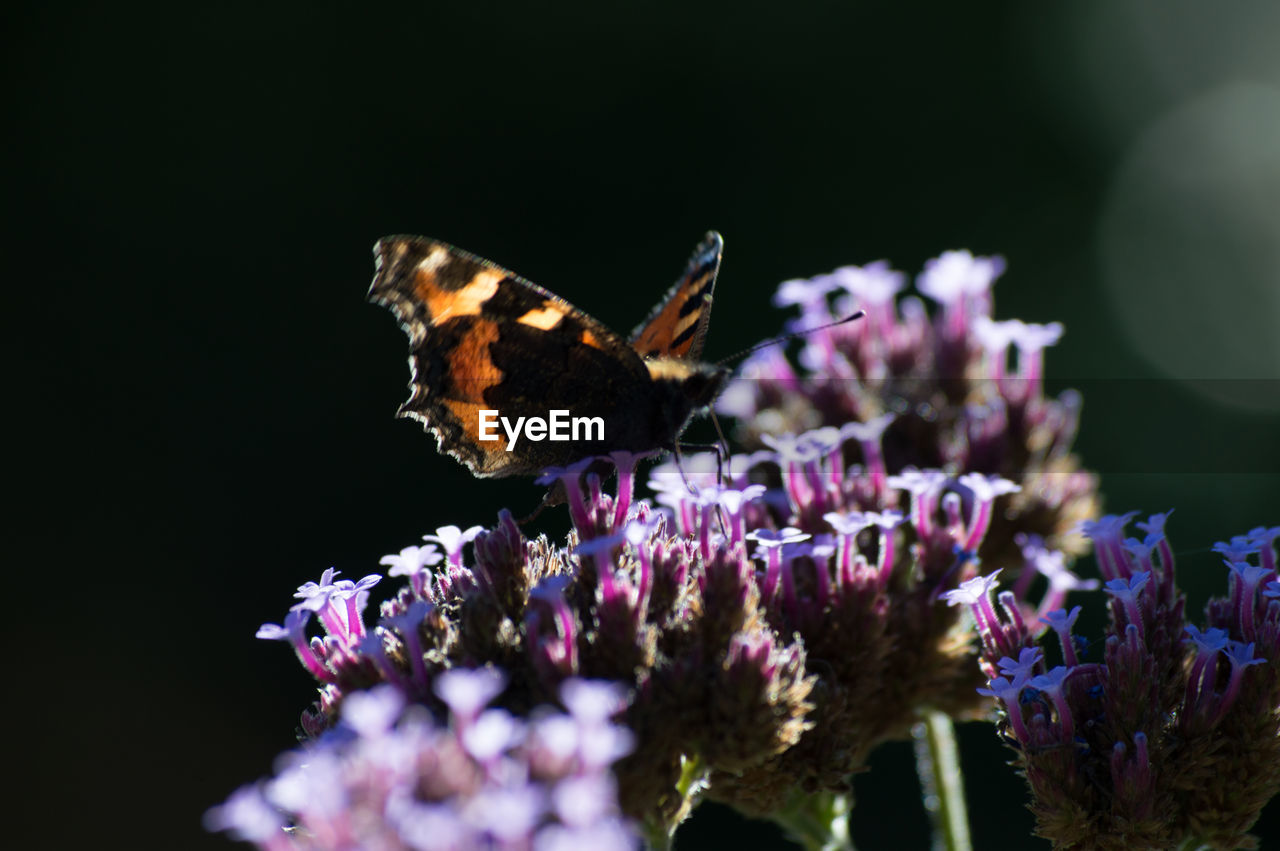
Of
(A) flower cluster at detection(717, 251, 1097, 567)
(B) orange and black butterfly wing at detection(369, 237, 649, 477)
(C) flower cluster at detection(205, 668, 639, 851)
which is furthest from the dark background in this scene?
(C) flower cluster at detection(205, 668, 639, 851)

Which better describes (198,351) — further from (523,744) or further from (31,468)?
(523,744)

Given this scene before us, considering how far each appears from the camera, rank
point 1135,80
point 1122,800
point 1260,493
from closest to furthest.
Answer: point 1122,800 → point 1260,493 → point 1135,80

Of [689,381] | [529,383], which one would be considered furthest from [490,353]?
[689,381]

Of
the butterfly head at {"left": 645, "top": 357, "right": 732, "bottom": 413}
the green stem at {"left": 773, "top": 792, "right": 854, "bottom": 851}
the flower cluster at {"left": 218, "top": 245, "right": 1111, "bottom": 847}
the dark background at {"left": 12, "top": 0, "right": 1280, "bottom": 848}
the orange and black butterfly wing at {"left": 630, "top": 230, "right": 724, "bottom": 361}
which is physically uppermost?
the dark background at {"left": 12, "top": 0, "right": 1280, "bottom": 848}

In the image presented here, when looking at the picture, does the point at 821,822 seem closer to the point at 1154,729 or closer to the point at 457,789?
the point at 1154,729

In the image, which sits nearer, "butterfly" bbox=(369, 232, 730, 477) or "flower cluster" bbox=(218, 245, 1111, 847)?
"flower cluster" bbox=(218, 245, 1111, 847)

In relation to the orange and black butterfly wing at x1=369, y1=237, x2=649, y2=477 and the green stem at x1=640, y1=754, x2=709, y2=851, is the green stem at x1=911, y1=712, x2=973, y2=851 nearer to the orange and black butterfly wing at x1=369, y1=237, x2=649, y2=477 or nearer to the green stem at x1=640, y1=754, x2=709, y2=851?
the green stem at x1=640, y1=754, x2=709, y2=851

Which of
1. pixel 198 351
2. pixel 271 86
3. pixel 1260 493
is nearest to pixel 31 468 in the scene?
pixel 198 351
